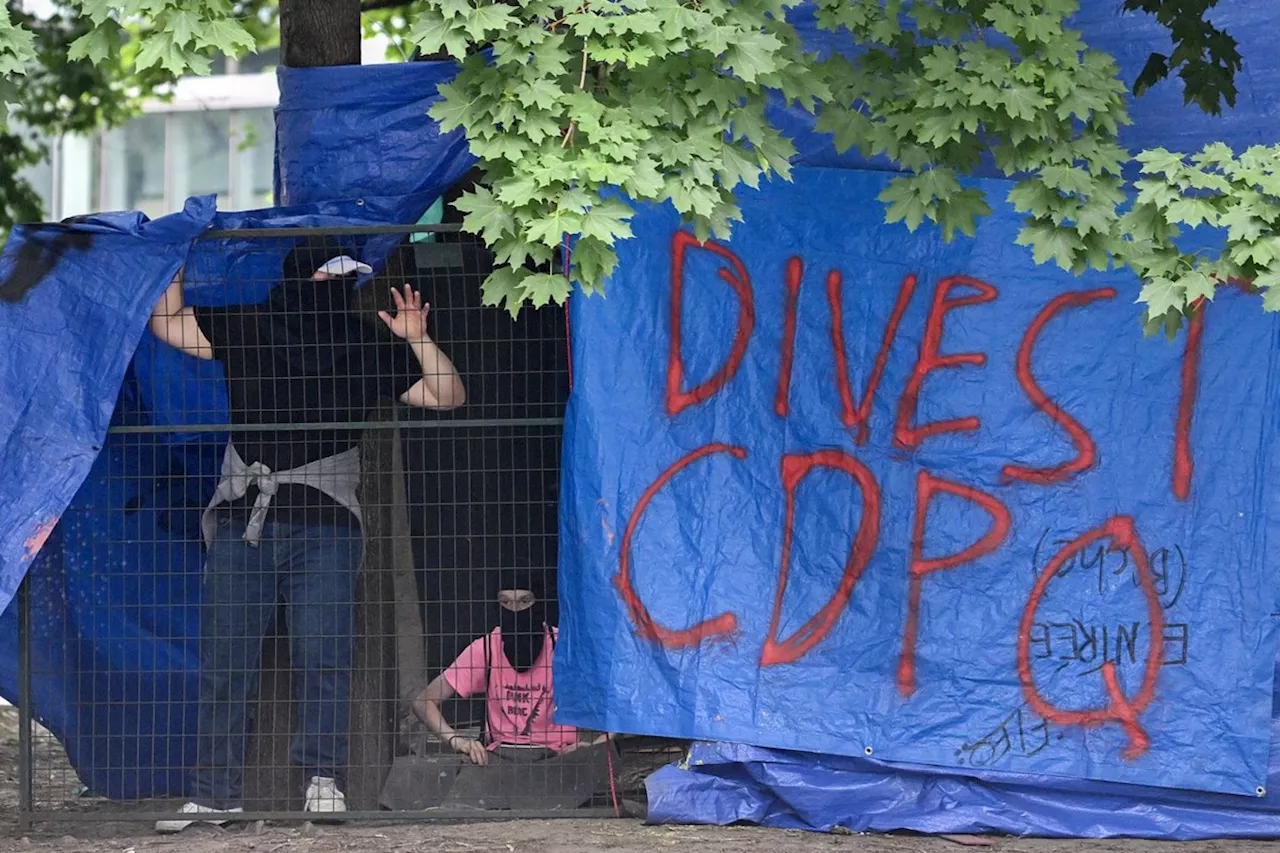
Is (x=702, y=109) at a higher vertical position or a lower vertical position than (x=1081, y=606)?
higher

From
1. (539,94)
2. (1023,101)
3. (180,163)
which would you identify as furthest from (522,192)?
(180,163)

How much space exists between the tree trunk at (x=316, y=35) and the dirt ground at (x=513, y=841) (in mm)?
2835

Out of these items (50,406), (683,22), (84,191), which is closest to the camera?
(683,22)

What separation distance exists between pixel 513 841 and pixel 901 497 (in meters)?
1.79

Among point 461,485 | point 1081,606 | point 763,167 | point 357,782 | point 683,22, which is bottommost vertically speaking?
point 357,782

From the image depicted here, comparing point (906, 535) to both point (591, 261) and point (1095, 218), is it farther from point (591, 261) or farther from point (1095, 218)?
point (591, 261)

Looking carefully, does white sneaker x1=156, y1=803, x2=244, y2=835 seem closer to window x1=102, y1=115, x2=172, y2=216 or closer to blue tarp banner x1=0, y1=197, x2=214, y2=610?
blue tarp banner x1=0, y1=197, x2=214, y2=610

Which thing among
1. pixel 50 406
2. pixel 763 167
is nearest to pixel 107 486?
pixel 50 406

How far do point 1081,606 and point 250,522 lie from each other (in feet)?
9.64

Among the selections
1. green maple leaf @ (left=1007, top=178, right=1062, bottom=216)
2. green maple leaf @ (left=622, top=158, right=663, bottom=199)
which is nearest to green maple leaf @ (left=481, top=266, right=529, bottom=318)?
green maple leaf @ (left=622, top=158, right=663, bottom=199)

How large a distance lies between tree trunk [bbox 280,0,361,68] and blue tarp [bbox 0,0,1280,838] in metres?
0.93

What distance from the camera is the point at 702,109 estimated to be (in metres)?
4.63

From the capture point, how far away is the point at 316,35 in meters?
6.32

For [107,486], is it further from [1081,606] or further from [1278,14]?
[1278,14]
